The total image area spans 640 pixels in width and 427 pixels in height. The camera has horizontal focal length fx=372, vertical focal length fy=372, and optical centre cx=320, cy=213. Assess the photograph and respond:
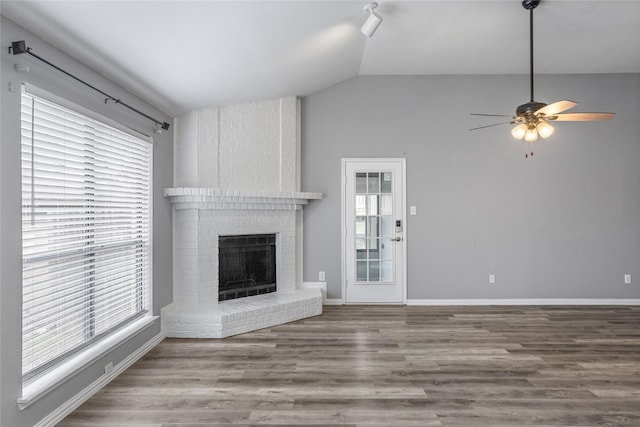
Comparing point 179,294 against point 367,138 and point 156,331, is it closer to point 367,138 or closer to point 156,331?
point 156,331

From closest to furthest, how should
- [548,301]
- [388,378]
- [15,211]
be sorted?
[15,211] → [388,378] → [548,301]

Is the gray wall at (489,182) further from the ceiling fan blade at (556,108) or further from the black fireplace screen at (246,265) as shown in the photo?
the ceiling fan blade at (556,108)

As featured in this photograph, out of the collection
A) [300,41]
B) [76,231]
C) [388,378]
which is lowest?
[388,378]

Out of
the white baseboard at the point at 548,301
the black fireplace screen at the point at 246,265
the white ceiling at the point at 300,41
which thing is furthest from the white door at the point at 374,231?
the white ceiling at the point at 300,41

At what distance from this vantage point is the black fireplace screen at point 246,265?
14.4 ft

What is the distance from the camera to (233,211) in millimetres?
4348

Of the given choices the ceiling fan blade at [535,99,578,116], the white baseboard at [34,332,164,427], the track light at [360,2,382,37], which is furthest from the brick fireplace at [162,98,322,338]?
the ceiling fan blade at [535,99,578,116]

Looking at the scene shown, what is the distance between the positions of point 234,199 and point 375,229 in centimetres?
202

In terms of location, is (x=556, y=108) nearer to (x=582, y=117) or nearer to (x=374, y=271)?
(x=582, y=117)

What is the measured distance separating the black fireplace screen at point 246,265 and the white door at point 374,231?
41.2 inches

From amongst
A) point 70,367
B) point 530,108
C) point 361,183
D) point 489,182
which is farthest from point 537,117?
point 70,367

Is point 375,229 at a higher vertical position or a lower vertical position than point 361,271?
higher

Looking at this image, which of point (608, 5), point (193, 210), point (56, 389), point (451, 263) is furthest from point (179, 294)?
point (608, 5)

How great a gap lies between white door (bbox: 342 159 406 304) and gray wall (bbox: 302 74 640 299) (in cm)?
14
